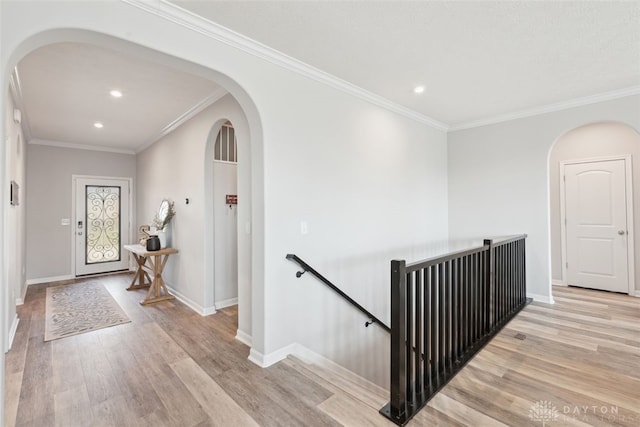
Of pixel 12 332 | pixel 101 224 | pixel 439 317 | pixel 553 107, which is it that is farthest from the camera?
pixel 101 224

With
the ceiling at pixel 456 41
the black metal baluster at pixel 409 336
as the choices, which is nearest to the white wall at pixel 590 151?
the ceiling at pixel 456 41

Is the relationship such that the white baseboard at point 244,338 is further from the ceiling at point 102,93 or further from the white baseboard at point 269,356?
the ceiling at point 102,93

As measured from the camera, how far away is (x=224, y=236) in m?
4.14

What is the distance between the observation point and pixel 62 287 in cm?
535

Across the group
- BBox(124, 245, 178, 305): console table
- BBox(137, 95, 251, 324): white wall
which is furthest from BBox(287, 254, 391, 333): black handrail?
BBox(124, 245, 178, 305): console table

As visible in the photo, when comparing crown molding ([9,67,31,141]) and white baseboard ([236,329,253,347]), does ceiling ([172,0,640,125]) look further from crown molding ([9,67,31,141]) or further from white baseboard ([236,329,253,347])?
white baseboard ([236,329,253,347])

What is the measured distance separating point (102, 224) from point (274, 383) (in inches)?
236

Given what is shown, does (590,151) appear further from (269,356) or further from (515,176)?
(269,356)

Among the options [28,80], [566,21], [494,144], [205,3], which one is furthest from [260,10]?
[494,144]

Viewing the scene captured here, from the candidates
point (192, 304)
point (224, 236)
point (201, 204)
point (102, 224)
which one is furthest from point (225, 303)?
point (102, 224)

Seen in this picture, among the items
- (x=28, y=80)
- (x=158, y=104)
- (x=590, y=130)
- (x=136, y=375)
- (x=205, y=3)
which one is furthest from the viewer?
(x=590, y=130)

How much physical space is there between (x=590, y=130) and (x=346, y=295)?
470cm

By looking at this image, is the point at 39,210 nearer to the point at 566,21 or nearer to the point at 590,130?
the point at 566,21

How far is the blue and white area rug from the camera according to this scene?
3.45 metres
